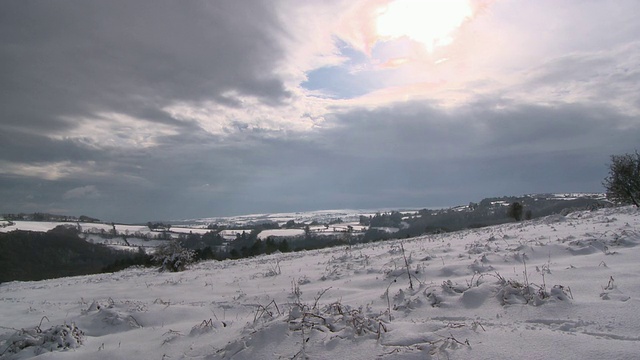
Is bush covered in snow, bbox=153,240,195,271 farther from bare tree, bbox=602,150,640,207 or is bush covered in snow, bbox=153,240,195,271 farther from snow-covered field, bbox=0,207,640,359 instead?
bare tree, bbox=602,150,640,207

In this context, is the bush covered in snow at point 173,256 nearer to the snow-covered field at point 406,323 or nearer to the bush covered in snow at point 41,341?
the snow-covered field at point 406,323

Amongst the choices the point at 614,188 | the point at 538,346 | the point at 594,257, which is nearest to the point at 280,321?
the point at 538,346

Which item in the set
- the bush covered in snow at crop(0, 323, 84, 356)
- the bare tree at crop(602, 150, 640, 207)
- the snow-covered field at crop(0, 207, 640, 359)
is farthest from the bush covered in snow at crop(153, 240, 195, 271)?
the bare tree at crop(602, 150, 640, 207)

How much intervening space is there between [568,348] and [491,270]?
406 centimetres

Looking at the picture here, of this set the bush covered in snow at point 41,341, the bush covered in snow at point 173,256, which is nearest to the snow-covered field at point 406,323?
the bush covered in snow at point 41,341

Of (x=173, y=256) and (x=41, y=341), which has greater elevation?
(x=41, y=341)

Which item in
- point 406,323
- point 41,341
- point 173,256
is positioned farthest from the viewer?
point 173,256

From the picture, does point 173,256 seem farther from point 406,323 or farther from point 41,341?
point 406,323

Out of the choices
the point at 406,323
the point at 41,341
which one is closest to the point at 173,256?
the point at 41,341

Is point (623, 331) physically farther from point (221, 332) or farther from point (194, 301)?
point (194, 301)

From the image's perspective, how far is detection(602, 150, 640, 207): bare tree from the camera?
97.2 ft

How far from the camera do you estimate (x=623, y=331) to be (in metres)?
Result: 3.43

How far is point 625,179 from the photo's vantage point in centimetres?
Result: 3016

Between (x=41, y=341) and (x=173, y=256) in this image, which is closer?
(x=41, y=341)
